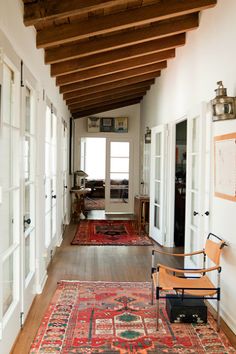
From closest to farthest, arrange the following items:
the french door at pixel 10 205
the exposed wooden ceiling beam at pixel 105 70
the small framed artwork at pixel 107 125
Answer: the french door at pixel 10 205 → the exposed wooden ceiling beam at pixel 105 70 → the small framed artwork at pixel 107 125

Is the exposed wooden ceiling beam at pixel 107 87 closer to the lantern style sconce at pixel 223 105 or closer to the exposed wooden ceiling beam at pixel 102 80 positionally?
the exposed wooden ceiling beam at pixel 102 80

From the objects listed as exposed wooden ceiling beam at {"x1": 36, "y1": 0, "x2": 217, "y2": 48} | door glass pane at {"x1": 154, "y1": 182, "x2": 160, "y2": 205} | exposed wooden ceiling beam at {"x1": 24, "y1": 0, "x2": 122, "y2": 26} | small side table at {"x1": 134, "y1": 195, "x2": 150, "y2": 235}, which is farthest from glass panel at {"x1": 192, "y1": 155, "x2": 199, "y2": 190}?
small side table at {"x1": 134, "y1": 195, "x2": 150, "y2": 235}

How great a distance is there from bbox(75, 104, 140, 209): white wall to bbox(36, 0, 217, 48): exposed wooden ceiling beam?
249 inches

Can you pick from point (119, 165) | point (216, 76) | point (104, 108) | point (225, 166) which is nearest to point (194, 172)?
point (225, 166)

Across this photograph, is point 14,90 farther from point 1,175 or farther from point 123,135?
point 123,135

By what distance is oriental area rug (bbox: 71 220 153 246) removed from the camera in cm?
648

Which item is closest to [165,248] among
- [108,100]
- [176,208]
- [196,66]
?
[176,208]

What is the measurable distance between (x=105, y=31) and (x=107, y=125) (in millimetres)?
6340

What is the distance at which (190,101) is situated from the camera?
15.6 ft

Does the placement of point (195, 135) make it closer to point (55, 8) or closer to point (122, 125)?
point (55, 8)

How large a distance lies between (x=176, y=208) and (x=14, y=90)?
4236 mm

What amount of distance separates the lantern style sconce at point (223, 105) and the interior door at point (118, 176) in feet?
22.1

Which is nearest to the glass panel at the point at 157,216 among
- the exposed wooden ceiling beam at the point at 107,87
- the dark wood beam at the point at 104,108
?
the exposed wooden ceiling beam at the point at 107,87

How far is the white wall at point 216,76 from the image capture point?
10.7ft
